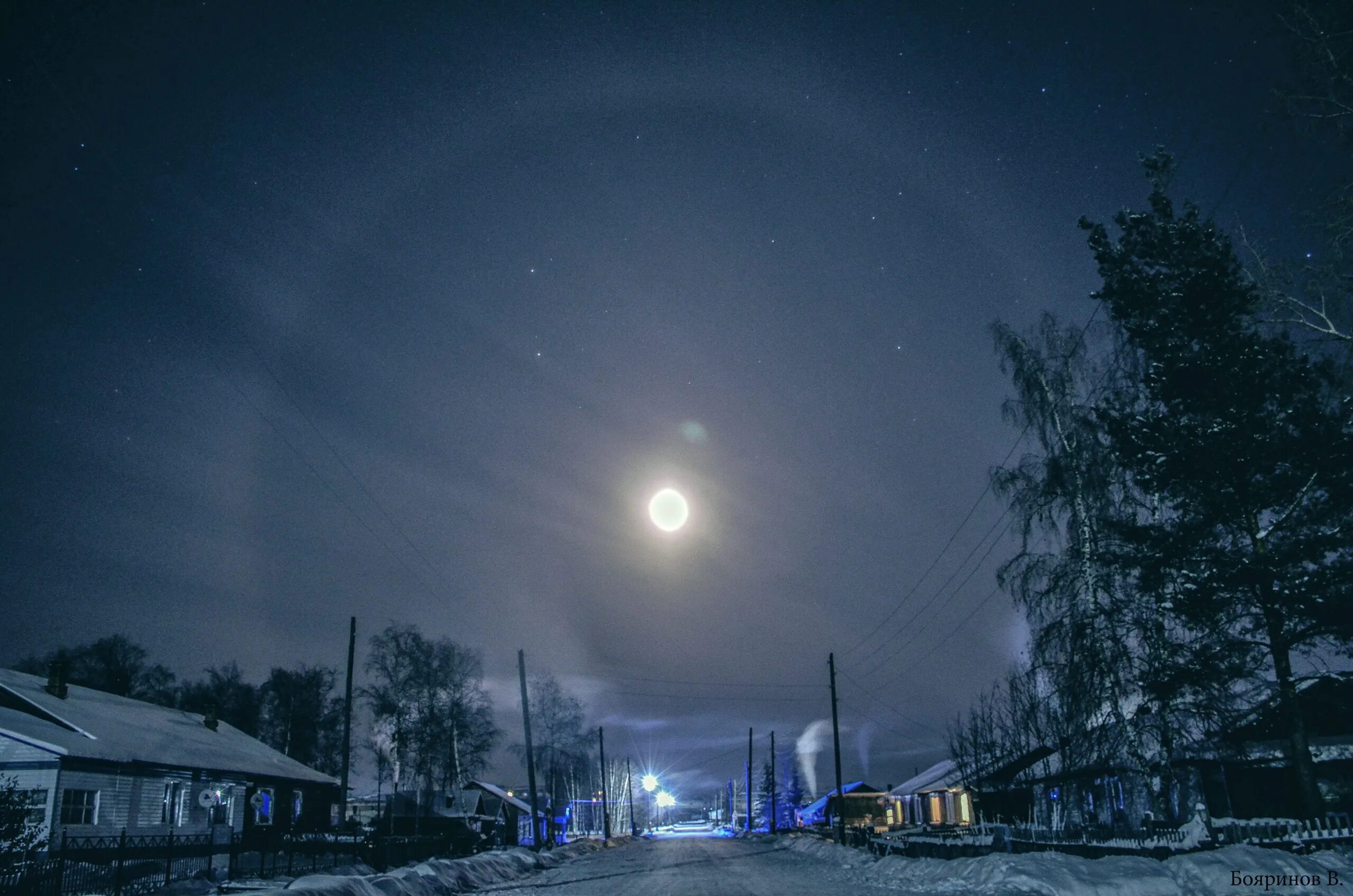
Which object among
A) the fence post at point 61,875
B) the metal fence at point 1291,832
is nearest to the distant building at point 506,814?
the fence post at point 61,875

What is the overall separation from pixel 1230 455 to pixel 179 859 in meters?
30.3

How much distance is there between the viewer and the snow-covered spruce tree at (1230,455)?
18.9 m

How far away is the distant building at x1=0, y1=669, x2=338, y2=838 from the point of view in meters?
24.8

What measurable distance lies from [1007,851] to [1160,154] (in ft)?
63.6

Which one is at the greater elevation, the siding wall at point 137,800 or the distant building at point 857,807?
the siding wall at point 137,800

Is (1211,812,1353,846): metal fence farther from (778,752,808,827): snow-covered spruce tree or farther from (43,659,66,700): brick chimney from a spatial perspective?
(778,752,808,827): snow-covered spruce tree

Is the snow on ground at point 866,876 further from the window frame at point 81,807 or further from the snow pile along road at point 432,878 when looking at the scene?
the window frame at point 81,807

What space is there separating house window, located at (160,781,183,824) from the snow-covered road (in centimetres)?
1361

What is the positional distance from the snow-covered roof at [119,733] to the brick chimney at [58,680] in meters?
0.30

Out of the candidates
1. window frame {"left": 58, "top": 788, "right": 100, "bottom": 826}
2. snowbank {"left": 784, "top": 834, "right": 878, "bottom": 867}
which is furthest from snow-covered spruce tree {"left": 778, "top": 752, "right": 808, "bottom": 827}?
window frame {"left": 58, "top": 788, "right": 100, "bottom": 826}

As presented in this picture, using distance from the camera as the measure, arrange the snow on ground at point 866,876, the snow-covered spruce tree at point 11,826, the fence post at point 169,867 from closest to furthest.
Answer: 1. the snow-covered spruce tree at point 11,826
2. the snow on ground at point 866,876
3. the fence post at point 169,867

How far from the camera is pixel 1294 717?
19.2 meters

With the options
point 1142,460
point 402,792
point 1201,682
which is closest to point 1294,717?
point 1201,682

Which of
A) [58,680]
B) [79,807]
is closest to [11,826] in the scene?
[79,807]
